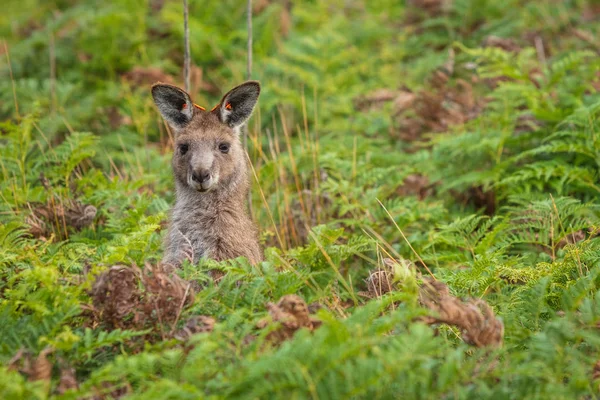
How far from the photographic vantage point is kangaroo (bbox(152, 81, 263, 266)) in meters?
5.96

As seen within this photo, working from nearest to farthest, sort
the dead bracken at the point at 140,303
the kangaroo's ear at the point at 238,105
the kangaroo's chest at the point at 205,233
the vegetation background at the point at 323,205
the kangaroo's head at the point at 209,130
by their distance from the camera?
the vegetation background at the point at 323,205, the dead bracken at the point at 140,303, the kangaroo's chest at the point at 205,233, the kangaroo's head at the point at 209,130, the kangaroo's ear at the point at 238,105

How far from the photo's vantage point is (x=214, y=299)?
4.65 m

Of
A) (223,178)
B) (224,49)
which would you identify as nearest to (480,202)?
(223,178)

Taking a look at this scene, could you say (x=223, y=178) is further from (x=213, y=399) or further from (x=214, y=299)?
(x=213, y=399)

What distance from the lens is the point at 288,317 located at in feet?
13.3

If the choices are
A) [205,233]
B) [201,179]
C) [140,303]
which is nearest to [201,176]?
[201,179]

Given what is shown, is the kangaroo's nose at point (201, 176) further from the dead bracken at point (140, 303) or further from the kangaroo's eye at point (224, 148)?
the dead bracken at point (140, 303)

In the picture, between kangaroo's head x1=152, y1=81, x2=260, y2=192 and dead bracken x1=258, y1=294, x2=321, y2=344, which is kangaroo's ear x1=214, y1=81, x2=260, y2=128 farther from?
dead bracken x1=258, y1=294, x2=321, y2=344

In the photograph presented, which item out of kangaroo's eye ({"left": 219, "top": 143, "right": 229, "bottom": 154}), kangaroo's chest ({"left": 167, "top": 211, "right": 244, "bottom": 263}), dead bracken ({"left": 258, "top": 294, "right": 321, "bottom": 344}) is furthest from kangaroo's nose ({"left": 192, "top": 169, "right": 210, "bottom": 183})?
dead bracken ({"left": 258, "top": 294, "right": 321, "bottom": 344})

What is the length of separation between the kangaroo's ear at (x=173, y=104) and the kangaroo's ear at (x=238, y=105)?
26 cm

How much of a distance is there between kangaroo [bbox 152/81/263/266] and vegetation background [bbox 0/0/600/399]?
0.78 ft

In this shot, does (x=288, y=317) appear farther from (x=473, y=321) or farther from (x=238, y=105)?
(x=238, y=105)

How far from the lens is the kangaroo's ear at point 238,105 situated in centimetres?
637

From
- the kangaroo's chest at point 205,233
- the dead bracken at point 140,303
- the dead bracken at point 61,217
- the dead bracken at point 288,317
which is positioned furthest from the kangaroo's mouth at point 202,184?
the dead bracken at point 288,317
